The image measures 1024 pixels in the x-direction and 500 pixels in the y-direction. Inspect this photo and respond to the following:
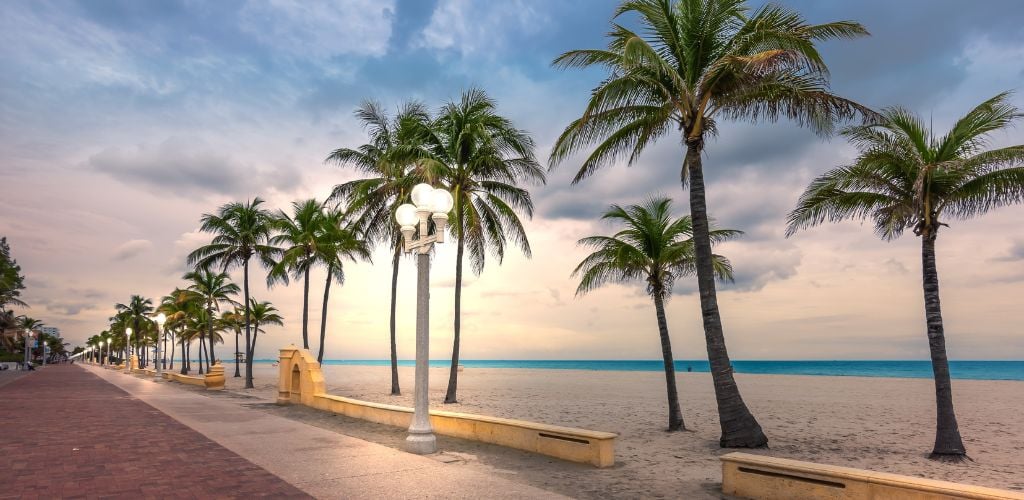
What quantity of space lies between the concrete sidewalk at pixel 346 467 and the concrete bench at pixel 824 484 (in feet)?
8.22

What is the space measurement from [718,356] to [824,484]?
18.8 ft

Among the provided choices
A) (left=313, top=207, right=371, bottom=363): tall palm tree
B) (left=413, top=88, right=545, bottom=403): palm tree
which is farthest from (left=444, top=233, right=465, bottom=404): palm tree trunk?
(left=313, top=207, right=371, bottom=363): tall palm tree

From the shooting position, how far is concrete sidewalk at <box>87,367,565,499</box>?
706 cm

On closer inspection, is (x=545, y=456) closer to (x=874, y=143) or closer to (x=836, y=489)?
(x=836, y=489)

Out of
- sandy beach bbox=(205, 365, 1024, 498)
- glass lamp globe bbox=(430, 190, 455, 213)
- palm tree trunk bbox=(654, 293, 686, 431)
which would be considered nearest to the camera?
sandy beach bbox=(205, 365, 1024, 498)

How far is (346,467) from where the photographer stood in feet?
27.6

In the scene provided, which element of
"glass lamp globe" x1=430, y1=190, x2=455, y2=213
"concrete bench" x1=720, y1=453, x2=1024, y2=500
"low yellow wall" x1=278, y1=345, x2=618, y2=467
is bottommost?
"low yellow wall" x1=278, y1=345, x2=618, y2=467

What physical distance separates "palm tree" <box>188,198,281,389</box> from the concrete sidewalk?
85.1 ft

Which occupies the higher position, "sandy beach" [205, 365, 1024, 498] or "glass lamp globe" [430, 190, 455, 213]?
"glass lamp globe" [430, 190, 455, 213]

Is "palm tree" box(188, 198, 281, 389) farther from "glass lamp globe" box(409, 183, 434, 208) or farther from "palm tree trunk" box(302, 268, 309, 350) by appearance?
"glass lamp globe" box(409, 183, 434, 208)

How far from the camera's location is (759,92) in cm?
1233

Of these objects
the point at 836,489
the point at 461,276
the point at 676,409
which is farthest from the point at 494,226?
the point at 836,489

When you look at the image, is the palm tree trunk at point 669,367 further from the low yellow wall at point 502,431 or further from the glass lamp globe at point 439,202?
the glass lamp globe at point 439,202

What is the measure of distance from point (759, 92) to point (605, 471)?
28.4 ft
